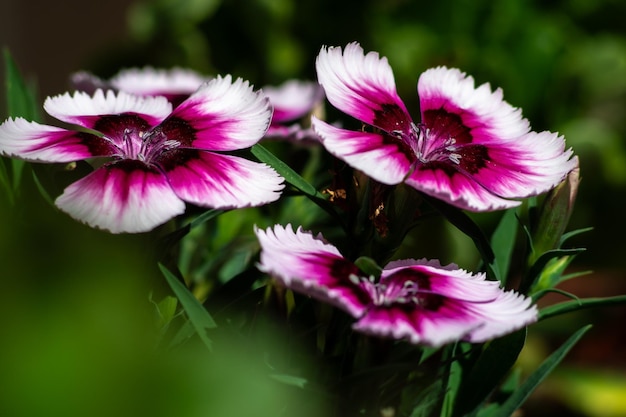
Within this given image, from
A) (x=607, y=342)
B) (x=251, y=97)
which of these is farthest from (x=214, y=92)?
(x=607, y=342)

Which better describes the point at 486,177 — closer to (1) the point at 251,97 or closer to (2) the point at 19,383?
(1) the point at 251,97

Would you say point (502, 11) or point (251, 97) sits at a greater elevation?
point (251, 97)

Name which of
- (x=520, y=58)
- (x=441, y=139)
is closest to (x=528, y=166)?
(x=441, y=139)

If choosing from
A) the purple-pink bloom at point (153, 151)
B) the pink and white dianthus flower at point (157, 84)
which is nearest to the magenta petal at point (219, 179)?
the purple-pink bloom at point (153, 151)

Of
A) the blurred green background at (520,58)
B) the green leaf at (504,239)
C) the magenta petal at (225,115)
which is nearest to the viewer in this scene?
the magenta petal at (225,115)

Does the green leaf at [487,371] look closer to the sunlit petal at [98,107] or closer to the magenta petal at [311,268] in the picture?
the magenta petal at [311,268]

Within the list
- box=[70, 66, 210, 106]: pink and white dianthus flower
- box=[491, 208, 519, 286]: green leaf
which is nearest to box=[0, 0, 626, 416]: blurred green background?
box=[70, 66, 210, 106]: pink and white dianthus flower
